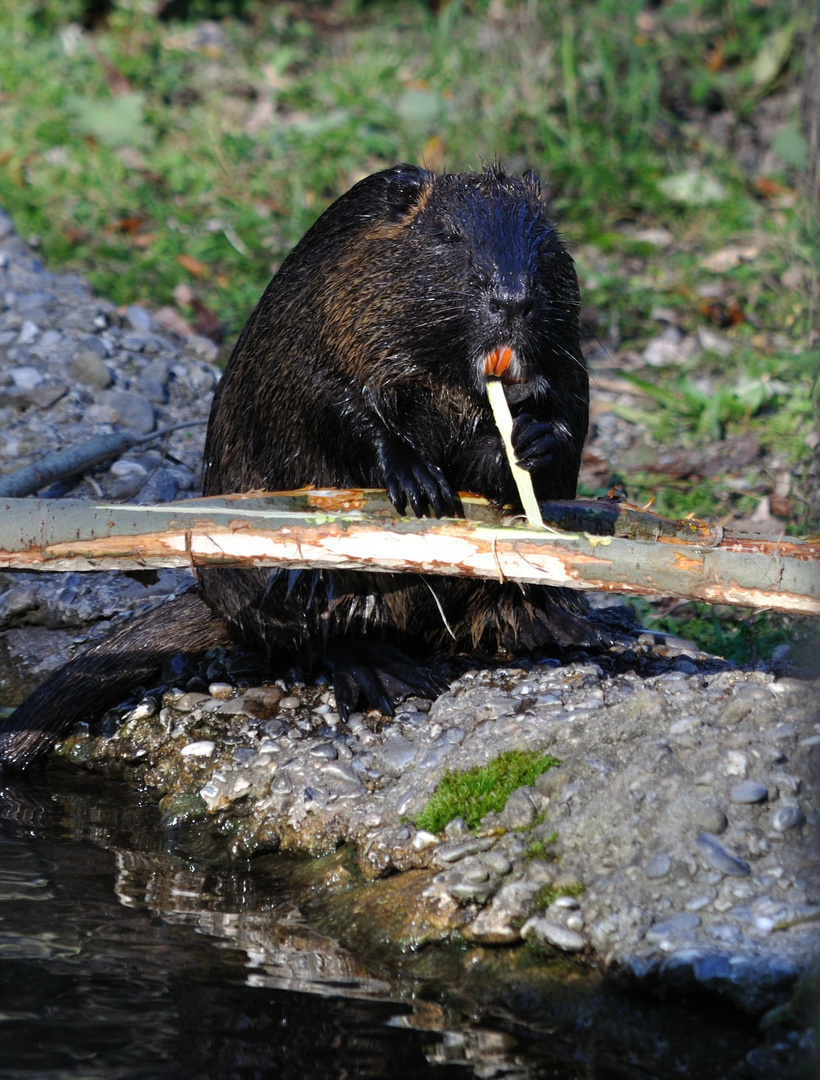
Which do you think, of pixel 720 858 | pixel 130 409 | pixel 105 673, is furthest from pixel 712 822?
pixel 130 409

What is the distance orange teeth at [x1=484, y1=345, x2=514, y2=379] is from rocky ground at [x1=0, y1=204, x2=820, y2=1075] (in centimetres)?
72

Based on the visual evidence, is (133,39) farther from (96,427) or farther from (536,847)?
(536,847)

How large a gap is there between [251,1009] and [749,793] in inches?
36.7

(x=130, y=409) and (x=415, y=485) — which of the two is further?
(x=130, y=409)

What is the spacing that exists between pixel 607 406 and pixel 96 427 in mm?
2050

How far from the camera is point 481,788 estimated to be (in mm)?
2670

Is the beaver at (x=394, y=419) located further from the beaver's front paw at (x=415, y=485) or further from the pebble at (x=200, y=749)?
the pebble at (x=200, y=749)

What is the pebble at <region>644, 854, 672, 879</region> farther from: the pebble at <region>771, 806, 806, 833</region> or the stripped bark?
the stripped bark

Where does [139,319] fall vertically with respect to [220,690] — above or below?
above

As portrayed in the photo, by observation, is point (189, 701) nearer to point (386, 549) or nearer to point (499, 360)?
point (386, 549)

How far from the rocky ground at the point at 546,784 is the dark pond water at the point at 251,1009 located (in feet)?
0.39

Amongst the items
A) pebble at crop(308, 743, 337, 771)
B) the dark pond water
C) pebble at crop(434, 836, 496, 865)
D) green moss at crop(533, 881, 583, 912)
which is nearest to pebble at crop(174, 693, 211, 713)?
pebble at crop(308, 743, 337, 771)

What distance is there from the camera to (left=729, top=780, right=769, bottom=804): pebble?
7.75 ft

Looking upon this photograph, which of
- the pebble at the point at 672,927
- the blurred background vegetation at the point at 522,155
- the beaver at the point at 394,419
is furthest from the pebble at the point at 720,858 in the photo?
the blurred background vegetation at the point at 522,155
